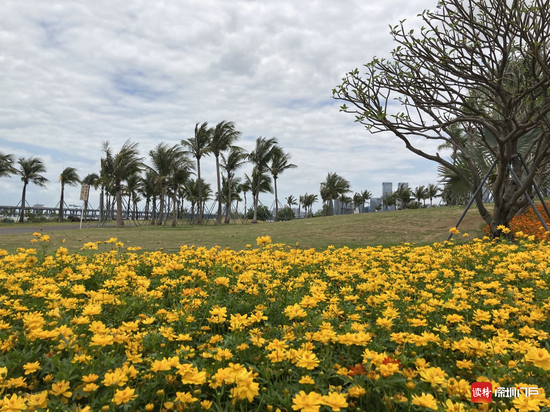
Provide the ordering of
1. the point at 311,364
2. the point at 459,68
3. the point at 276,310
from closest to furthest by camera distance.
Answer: the point at 311,364 < the point at 276,310 < the point at 459,68

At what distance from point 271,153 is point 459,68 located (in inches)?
1116

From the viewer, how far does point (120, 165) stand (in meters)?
26.6

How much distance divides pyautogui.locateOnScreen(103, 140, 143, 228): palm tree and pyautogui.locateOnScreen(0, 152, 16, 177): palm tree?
1342 centimetres

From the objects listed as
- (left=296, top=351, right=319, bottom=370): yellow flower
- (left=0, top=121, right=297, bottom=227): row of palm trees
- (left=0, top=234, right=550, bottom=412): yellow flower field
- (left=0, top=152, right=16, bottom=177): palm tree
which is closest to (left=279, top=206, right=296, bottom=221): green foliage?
(left=0, top=121, right=297, bottom=227): row of palm trees

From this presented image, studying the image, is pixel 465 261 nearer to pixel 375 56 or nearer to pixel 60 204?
pixel 375 56

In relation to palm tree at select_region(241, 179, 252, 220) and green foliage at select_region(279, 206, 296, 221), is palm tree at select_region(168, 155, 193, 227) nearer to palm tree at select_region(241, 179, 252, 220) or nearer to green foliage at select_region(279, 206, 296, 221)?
palm tree at select_region(241, 179, 252, 220)

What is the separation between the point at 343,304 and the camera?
2812mm

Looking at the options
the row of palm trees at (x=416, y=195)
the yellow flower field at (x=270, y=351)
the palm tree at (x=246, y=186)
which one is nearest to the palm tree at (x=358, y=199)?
the row of palm trees at (x=416, y=195)

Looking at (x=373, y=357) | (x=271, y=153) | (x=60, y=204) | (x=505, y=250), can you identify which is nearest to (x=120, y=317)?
(x=373, y=357)

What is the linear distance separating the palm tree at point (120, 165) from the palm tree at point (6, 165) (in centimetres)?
1342

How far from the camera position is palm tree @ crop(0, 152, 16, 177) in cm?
3241

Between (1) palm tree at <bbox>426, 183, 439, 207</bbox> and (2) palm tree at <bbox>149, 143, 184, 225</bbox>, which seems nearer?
(2) palm tree at <bbox>149, 143, 184, 225</bbox>

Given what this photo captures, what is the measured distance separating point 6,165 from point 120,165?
15564 millimetres

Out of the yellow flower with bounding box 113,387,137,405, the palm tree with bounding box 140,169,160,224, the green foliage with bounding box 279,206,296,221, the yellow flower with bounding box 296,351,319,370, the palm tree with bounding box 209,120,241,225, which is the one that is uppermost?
the palm tree with bounding box 209,120,241,225
